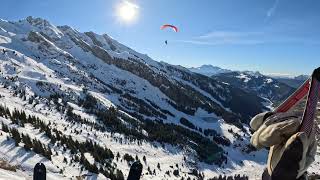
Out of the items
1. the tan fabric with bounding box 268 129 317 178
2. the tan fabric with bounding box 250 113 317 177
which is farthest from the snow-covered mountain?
the tan fabric with bounding box 268 129 317 178

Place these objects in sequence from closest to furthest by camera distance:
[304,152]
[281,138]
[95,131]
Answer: [304,152] < [281,138] < [95,131]

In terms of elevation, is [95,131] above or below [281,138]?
below

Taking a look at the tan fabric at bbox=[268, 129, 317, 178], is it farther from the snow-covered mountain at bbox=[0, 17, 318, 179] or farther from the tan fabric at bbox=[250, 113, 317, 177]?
the snow-covered mountain at bbox=[0, 17, 318, 179]

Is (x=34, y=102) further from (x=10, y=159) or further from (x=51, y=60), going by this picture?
(x=51, y=60)

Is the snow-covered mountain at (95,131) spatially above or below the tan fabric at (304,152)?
below

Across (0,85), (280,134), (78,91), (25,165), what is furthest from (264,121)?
(78,91)

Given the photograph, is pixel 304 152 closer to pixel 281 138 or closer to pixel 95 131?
pixel 281 138

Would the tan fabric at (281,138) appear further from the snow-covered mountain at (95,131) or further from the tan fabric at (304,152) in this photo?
the snow-covered mountain at (95,131)

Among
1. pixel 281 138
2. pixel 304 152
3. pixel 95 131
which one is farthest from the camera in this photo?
pixel 95 131

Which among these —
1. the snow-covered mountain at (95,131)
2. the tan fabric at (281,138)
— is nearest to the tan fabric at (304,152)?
the tan fabric at (281,138)

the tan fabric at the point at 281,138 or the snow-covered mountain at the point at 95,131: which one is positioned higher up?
the tan fabric at the point at 281,138

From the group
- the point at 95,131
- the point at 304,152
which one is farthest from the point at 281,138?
the point at 95,131

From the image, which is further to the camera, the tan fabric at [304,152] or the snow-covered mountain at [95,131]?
the snow-covered mountain at [95,131]
